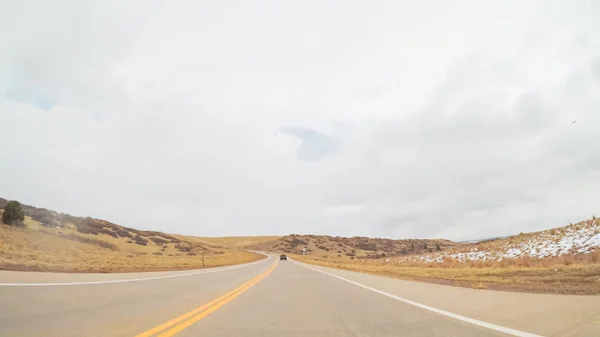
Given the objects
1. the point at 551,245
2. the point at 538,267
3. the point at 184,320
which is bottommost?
the point at 184,320

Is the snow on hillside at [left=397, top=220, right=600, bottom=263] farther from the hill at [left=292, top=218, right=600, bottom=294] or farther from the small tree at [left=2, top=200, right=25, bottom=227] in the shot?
the small tree at [left=2, top=200, right=25, bottom=227]

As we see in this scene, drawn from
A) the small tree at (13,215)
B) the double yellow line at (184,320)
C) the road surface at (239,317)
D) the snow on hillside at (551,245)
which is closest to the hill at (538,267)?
the snow on hillside at (551,245)

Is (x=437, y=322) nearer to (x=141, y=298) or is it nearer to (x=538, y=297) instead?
(x=538, y=297)

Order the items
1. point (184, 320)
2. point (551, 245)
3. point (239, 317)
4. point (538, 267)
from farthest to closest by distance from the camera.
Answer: point (551, 245) → point (538, 267) → point (239, 317) → point (184, 320)

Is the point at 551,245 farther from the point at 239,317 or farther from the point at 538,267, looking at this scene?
the point at 239,317

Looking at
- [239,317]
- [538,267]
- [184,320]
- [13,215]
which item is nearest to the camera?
[184,320]

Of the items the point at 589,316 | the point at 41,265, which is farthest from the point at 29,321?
the point at 41,265

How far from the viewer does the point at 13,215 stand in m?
38.2

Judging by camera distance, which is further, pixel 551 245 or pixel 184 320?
pixel 551 245

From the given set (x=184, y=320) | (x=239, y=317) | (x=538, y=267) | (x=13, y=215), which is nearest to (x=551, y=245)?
(x=538, y=267)

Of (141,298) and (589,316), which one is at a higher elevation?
(589,316)

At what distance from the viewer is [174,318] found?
303 inches

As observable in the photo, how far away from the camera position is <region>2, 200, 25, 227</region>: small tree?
37116mm

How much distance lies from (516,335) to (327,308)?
4851 millimetres
